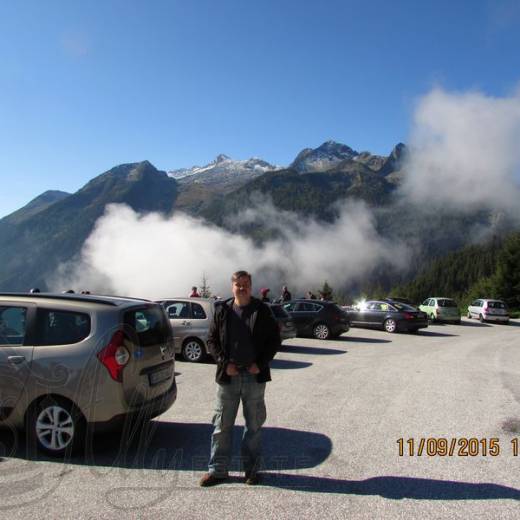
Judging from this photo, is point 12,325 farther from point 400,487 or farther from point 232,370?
point 400,487

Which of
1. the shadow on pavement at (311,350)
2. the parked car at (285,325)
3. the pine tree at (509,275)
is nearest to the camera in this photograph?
the shadow on pavement at (311,350)

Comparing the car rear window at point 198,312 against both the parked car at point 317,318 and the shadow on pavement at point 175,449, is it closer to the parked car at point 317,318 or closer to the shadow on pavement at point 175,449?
the shadow on pavement at point 175,449

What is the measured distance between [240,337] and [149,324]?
1652 mm

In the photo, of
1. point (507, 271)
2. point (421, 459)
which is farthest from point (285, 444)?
point (507, 271)

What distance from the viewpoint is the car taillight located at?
480cm

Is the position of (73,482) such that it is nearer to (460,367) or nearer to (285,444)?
(285,444)

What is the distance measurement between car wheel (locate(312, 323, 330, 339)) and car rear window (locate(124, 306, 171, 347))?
11.5 metres

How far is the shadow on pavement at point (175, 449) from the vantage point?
4.78 metres

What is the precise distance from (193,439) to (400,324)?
51.6 feet

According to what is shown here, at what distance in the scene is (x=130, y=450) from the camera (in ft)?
17.0

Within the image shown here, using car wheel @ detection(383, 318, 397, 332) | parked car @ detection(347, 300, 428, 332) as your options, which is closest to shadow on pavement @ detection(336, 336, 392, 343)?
parked car @ detection(347, 300, 428, 332)

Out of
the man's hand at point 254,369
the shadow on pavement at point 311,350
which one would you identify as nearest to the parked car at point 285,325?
the shadow on pavement at point 311,350

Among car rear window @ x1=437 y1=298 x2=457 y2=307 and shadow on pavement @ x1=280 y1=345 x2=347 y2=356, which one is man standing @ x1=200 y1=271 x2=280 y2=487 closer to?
shadow on pavement @ x1=280 y1=345 x2=347 y2=356
